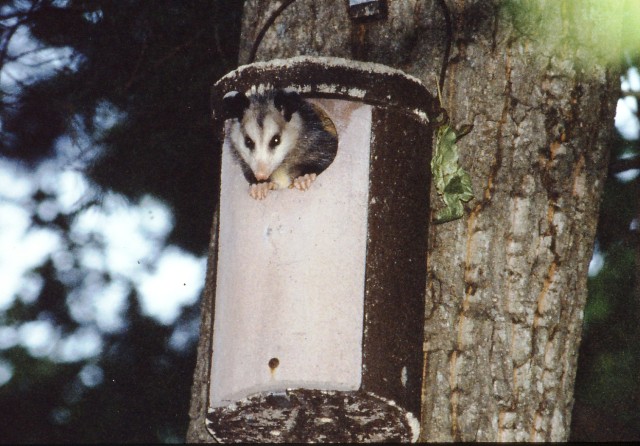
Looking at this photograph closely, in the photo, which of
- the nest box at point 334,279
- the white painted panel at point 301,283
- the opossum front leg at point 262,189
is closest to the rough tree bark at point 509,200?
the nest box at point 334,279

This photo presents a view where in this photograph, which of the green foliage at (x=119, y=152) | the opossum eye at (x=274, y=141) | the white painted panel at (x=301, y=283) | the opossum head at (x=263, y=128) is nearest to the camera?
the white painted panel at (x=301, y=283)

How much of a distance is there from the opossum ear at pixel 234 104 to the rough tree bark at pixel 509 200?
455 millimetres

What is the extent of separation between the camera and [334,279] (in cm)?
276

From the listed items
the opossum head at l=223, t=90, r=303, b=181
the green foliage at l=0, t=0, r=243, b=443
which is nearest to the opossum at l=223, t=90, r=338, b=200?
the opossum head at l=223, t=90, r=303, b=181

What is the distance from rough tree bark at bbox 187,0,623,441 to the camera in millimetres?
3004

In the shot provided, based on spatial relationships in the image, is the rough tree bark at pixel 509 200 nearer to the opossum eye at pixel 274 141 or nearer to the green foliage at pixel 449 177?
the green foliage at pixel 449 177

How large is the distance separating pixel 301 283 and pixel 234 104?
63 cm

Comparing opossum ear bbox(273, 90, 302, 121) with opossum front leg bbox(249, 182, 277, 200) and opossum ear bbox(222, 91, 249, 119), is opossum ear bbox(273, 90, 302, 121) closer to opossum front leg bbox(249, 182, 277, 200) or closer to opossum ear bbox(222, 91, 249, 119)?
opossum ear bbox(222, 91, 249, 119)

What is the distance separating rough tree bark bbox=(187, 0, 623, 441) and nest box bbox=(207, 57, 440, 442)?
0.14 metres

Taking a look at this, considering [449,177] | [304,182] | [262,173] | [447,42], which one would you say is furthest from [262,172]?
[447,42]

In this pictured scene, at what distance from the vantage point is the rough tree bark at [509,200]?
300cm

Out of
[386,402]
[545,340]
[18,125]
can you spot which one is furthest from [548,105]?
[18,125]

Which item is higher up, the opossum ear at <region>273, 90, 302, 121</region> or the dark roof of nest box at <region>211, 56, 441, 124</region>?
the dark roof of nest box at <region>211, 56, 441, 124</region>

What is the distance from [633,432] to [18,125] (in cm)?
314
